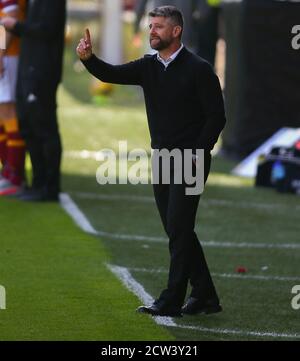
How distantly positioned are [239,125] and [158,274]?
7.89m

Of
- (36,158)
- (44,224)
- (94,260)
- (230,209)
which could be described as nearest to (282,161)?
(230,209)

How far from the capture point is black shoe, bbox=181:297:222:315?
27.9 ft

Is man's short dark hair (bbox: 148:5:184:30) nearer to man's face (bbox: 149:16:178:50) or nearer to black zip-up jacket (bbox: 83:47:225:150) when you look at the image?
man's face (bbox: 149:16:178:50)

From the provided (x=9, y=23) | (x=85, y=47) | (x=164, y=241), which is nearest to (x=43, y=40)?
(x=9, y=23)

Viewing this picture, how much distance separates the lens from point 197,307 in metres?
8.53

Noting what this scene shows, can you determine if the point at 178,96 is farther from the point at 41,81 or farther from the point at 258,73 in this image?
the point at 258,73

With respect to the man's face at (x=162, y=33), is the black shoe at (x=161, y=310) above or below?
below

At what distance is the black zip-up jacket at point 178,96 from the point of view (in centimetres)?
820

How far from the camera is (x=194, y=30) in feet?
70.3

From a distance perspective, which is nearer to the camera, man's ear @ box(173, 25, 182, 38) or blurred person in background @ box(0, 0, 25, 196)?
man's ear @ box(173, 25, 182, 38)

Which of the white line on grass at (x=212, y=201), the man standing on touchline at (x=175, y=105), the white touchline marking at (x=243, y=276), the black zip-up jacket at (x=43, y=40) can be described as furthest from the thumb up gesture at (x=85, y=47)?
the white line on grass at (x=212, y=201)

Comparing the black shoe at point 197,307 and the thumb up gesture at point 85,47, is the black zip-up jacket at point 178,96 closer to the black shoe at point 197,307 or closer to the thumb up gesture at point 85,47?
the thumb up gesture at point 85,47

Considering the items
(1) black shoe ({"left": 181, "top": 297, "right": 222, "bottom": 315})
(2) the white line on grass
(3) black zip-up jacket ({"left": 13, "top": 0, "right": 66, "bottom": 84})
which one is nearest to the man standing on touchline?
(1) black shoe ({"left": 181, "top": 297, "right": 222, "bottom": 315})

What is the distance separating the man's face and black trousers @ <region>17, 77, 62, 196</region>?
16.4 feet
